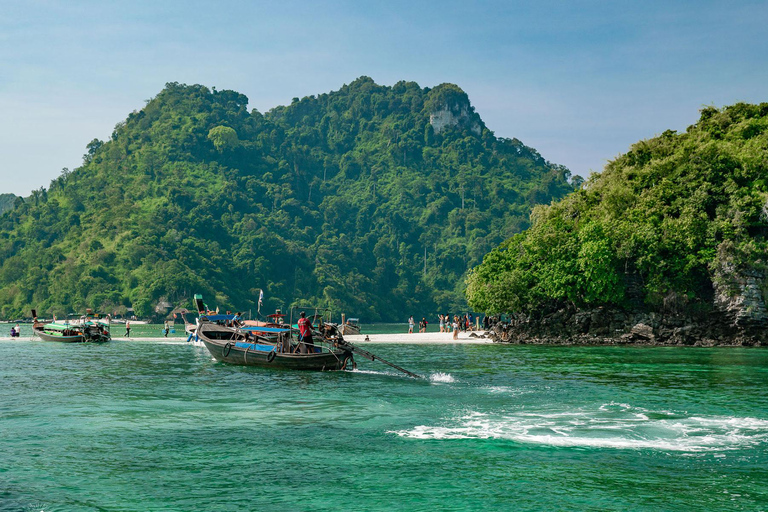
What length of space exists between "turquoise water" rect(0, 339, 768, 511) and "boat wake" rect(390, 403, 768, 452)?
0.08 meters

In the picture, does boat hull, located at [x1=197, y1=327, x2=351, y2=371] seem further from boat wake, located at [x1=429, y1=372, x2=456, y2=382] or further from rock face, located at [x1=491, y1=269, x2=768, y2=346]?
rock face, located at [x1=491, y1=269, x2=768, y2=346]

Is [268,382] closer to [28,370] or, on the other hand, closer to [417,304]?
[28,370]

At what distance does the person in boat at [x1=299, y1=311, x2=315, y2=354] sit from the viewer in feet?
118

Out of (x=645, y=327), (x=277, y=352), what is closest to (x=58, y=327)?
(x=277, y=352)

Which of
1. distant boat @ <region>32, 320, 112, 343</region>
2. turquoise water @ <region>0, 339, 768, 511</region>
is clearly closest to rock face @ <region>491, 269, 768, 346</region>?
turquoise water @ <region>0, 339, 768, 511</region>

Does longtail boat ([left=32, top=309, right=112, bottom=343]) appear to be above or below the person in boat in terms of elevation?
below

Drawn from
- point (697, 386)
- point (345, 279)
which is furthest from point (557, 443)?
point (345, 279)

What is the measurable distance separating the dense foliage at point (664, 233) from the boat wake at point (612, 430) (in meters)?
38.1

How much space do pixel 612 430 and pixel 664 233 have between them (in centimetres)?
4435

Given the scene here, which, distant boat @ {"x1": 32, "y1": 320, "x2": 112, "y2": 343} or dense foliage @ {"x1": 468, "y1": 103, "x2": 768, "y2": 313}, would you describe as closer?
dense foliage @ {"x1": 468, "y1": 103, "x2": 768, "y2": 313}

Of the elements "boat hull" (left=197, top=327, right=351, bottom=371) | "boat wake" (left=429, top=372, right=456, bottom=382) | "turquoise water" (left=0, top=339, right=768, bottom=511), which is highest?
"boat hull" (left=197, top=327, right=351, bottom=371)

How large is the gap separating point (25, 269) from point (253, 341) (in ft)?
482

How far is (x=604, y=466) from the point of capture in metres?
15.9

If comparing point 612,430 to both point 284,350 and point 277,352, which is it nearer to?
point 284,350
